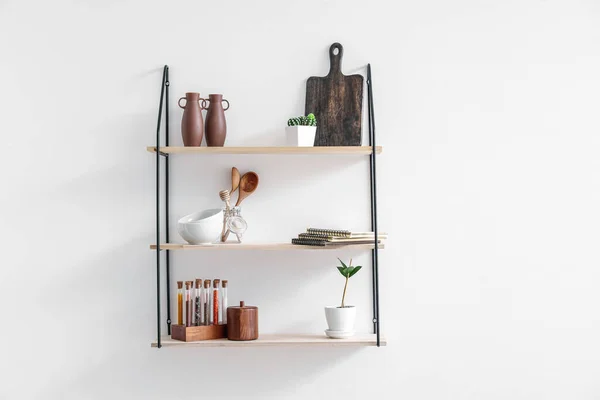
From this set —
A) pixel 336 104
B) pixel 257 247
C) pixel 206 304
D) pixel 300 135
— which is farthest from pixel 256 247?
pixel 336 104

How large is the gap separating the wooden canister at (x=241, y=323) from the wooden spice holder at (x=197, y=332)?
0.04 metres

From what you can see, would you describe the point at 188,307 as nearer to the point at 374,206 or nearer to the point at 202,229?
the point at 202,229

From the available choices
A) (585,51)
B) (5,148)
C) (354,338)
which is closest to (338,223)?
(354,338)

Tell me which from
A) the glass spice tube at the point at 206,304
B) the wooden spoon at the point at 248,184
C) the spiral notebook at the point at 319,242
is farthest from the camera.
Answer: the wooden spoon at the point at 248,184

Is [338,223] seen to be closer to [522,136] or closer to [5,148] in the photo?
[522,136]

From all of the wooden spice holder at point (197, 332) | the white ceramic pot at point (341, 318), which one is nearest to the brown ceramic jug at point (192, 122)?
the wooden spice holder at point (197, 332)

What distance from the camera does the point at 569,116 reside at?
2383mm

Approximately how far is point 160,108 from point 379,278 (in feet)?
3.07

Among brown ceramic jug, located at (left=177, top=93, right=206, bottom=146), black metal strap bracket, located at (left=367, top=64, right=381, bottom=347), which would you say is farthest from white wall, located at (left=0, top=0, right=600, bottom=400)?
brown ceramic jug, located at (left=177, top=93, right=206, bottom=146)

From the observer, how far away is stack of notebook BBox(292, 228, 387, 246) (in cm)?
215

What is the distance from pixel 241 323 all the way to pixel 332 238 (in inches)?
15.8

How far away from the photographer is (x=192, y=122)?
7.39 feet

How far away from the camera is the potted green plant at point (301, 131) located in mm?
2227

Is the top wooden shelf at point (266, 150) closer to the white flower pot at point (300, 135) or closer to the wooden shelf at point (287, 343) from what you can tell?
the white flower pot at point (300, 135)
